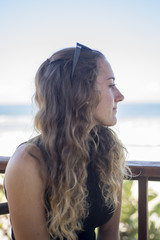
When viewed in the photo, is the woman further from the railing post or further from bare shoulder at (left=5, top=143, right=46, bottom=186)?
the railing post

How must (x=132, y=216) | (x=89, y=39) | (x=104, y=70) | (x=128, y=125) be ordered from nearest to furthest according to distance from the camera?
(x=104, y=70) < (x=132, y=216) < (x=128, y=125) < (x=89, y=39)

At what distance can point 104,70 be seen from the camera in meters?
1.37

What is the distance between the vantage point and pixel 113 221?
1.53m

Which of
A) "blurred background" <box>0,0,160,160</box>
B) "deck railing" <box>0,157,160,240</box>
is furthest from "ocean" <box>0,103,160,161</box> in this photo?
"deck railing" <box>0,157,160,240</box>

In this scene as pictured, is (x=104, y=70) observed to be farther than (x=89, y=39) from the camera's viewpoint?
No

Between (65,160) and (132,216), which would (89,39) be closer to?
(132,216)

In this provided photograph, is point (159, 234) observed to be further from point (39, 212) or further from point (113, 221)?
point (39, 212)

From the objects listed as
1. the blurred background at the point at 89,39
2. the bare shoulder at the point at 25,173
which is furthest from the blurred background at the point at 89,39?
the bare shoulder at the point at 25,173

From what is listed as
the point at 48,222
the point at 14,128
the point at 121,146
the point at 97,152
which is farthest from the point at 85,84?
the point at 14,128

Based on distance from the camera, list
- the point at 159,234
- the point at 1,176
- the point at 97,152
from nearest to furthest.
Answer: the point at 97,152 → the point at 159,234 → the point at 1,176

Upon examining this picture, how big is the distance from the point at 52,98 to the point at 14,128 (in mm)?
26956

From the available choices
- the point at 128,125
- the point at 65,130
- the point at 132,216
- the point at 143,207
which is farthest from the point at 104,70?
the point at 128,125

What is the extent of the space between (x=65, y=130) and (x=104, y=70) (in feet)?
1.13

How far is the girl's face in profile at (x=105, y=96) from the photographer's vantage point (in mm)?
1350
